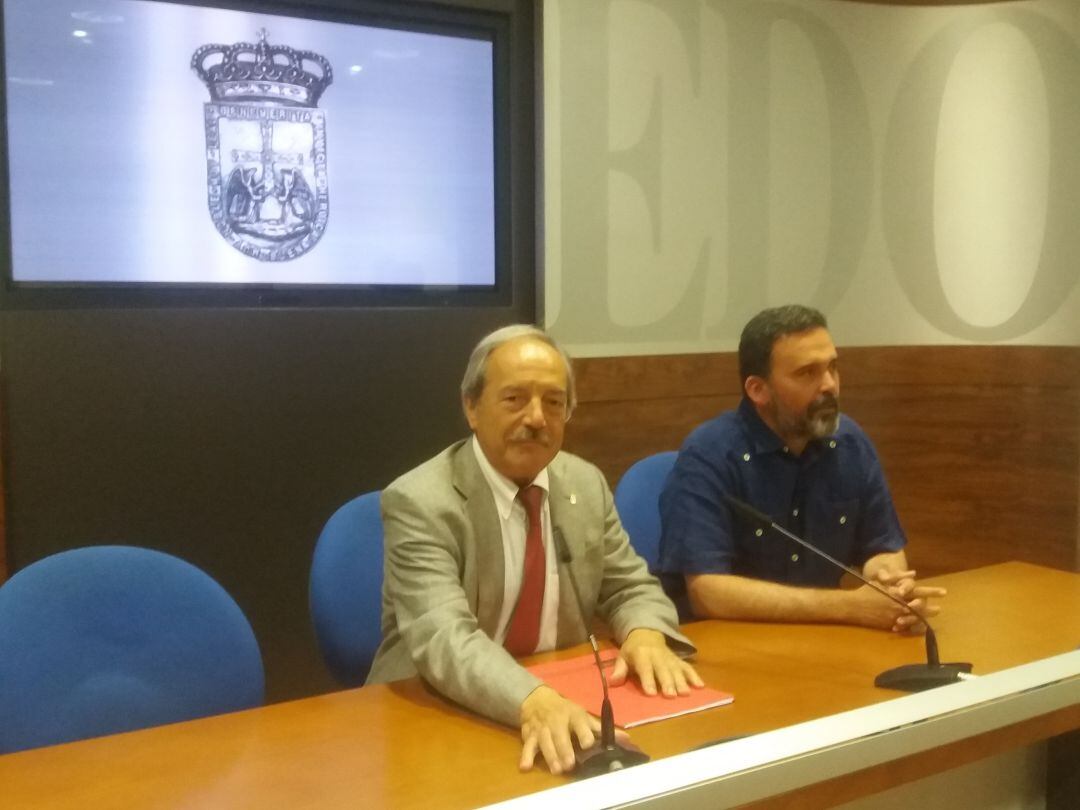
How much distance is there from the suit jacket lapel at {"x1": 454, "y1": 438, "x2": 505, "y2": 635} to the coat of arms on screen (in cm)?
150

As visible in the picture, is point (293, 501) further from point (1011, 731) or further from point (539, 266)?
point (1011, 731)

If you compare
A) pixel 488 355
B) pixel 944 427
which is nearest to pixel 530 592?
pixel 488 355

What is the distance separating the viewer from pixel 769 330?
7.52 ft

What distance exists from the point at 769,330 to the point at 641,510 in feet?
2.01

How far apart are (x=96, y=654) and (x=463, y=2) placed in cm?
231

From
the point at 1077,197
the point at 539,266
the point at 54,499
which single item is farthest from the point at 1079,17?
the point at 54,499

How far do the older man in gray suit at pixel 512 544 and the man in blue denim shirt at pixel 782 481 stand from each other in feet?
0.92

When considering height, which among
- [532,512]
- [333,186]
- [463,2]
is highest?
[463,2]

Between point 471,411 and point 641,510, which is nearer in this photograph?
point 471,411

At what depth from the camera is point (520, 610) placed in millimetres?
1828

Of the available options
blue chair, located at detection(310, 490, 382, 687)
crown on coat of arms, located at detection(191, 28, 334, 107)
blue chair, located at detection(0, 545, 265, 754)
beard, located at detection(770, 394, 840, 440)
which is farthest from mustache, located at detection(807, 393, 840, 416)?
crown on coat of arms, located at detection(191, 28, 334, 107)

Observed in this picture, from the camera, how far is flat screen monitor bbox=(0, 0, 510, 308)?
107 inches

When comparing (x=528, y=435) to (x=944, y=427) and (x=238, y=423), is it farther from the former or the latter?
(x=944, y=427)

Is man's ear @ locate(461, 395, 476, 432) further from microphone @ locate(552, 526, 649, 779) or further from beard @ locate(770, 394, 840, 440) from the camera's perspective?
beard @ locate(770, 394, 840, 440)
